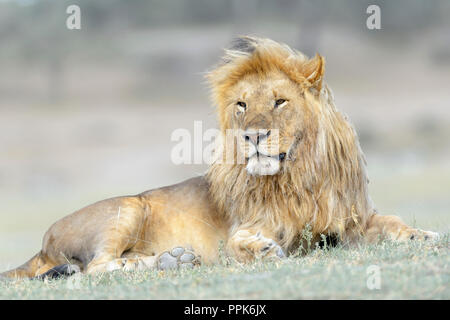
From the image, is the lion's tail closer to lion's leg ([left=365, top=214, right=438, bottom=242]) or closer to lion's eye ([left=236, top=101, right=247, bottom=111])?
lion's eye ([left=236, top=101, right=247, bottom=111])

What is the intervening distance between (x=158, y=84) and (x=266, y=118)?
116ft

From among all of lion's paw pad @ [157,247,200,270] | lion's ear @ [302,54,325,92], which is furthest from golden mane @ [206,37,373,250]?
lion's paw pad @ [157,247,200,270]

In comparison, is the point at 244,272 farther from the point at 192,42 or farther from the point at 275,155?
the point at 192,42

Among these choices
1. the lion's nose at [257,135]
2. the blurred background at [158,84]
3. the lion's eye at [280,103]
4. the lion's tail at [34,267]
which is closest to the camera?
the lion's nose at [257,135]

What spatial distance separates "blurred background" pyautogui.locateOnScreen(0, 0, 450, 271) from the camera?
1061 inches

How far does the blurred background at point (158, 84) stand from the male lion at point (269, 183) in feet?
45.7

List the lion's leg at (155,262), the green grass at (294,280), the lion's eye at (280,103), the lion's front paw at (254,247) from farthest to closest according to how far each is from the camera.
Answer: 1. the lion's leg at (155,262)
2. the lion's eye at (280,103)
3. the lion's front paw at (254,247)
4. the green grass at (294,280)

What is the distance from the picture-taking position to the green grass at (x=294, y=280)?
4.40 m

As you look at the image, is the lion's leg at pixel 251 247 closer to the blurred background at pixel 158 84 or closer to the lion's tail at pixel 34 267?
the lion's tail at pixel 34 267

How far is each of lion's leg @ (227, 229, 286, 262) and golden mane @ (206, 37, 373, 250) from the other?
0.16 m

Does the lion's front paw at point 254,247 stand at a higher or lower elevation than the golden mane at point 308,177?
lower

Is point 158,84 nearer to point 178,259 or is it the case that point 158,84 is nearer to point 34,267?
point 34,267

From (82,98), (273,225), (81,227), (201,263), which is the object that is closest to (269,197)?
(273,225)

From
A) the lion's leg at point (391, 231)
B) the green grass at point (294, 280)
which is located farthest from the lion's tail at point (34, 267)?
the lion's leg at point (391, 231)
